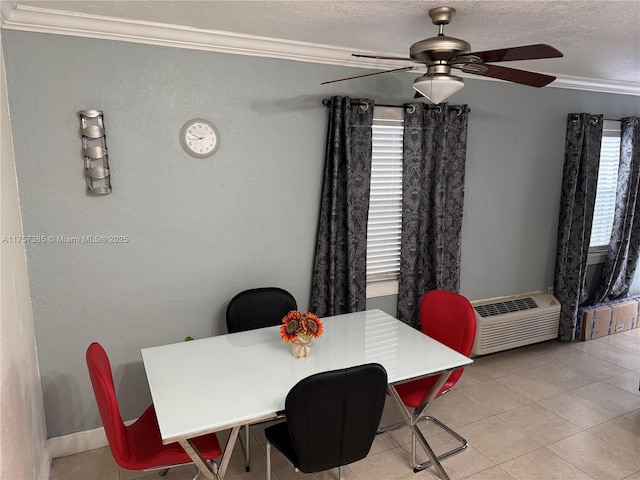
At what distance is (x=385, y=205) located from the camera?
369 cm

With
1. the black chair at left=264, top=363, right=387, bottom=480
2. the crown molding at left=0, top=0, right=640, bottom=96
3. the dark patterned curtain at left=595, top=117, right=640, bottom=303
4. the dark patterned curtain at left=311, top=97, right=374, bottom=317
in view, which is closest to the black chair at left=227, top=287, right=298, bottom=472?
the dark patterned curtain at left=311, top=97, right=374, bottom=317

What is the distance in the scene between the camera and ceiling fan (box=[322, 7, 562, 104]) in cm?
208

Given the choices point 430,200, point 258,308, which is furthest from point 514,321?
point 258,308

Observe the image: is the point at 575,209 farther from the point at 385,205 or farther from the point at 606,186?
the point at 385,205

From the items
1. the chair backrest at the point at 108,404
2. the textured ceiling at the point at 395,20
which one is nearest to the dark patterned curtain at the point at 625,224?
the textured ceiling at the point at 395,20

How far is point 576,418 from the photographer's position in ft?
10.9

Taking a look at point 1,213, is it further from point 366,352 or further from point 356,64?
point 356,64

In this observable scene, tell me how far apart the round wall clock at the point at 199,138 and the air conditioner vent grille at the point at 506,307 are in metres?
2.74

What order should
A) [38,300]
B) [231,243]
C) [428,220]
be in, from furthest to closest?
[428,220] < [231,243] < [38,300]

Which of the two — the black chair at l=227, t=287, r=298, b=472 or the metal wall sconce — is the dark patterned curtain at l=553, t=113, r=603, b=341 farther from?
the metal wall sconce

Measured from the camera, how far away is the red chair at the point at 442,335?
106 inches

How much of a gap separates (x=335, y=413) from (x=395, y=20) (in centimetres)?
206

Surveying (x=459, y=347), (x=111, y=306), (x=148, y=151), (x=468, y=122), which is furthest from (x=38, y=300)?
(x=468, y=122)

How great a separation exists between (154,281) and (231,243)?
55cm
